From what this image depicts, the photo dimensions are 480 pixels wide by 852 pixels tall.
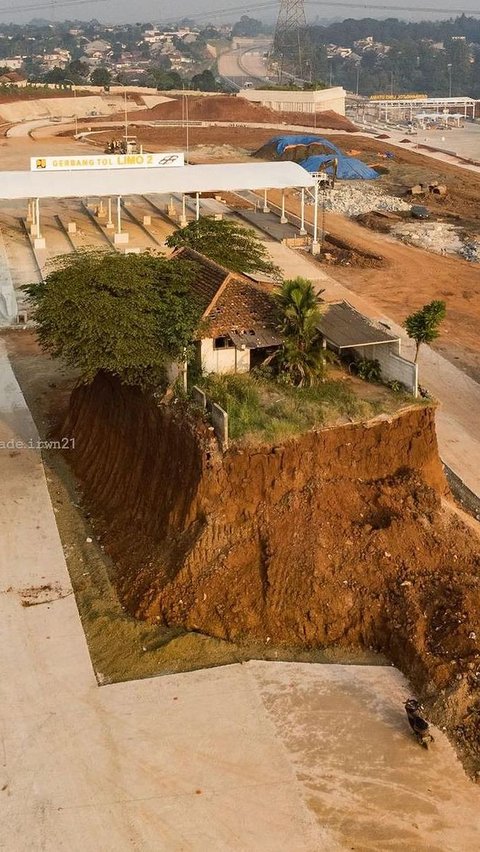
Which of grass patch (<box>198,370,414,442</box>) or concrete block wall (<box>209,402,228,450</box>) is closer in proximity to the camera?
concrete block wall (<box>209,402,228,450</box>)

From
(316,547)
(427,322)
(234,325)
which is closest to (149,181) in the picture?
(234,325)

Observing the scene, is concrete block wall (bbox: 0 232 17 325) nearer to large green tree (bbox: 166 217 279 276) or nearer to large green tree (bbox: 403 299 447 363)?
large green tree (bbox: 166 217 279 276)

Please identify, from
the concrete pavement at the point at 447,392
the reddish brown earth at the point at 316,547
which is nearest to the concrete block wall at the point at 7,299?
the concrete pavement at the point at 447,392

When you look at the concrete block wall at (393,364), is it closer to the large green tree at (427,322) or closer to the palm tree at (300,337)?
the large green tree at (427,322)

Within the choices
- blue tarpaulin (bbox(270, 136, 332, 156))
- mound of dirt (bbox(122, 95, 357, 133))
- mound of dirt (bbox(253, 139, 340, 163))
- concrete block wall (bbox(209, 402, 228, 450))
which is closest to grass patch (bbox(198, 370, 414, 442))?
concrete block wall (bbox(209, 402, 228, 450))

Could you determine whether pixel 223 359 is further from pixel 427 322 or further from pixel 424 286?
pixel 424 286

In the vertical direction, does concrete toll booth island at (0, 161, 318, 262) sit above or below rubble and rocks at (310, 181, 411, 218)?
above

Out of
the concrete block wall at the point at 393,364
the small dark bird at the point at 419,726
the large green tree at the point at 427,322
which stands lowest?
the small dark bird at the point at 419,726
